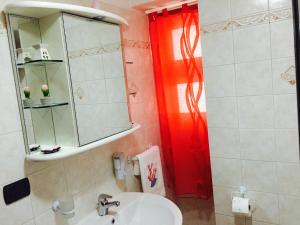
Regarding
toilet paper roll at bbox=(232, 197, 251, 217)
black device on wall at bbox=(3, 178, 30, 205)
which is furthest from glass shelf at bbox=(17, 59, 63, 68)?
toilet paper roll at bbox=(232, 197, 251, 217)

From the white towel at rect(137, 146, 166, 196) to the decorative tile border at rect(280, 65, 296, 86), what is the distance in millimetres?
1066

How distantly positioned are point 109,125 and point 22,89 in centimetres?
52

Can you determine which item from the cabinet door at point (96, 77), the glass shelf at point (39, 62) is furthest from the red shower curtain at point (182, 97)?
the glass shelf at point (39, 62)

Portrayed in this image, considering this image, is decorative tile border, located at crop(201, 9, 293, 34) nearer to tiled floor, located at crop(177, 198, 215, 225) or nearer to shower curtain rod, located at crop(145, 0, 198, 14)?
shower curtain rod, located at crop(145, 0, 198, 14)

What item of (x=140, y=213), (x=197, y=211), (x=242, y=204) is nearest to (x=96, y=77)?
(x=140, y=213)

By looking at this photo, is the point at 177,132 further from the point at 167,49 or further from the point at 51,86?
the point at 51,86

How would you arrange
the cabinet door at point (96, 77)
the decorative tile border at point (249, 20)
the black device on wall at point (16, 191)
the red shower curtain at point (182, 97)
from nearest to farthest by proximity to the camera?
the black device on wall at point (16, 191) < the cabinet door at point (96, 77) < the decorative tile border at point (249, 20) < the red shower curtain at point (182, 97)

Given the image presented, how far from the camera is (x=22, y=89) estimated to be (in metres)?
1.20

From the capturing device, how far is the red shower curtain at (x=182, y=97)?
6.80 ft

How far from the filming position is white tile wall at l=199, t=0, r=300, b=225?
4.93ft

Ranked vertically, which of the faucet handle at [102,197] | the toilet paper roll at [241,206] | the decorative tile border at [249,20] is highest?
the decorative tile border at [249,20]

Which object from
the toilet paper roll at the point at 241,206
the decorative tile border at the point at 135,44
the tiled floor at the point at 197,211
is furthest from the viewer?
the tiled floor at the point at 197,211

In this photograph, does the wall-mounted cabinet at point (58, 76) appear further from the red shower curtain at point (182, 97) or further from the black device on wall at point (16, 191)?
the red shower curtain at point (182, 97)

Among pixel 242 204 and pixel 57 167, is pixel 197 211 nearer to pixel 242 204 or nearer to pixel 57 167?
pixel 242 204
